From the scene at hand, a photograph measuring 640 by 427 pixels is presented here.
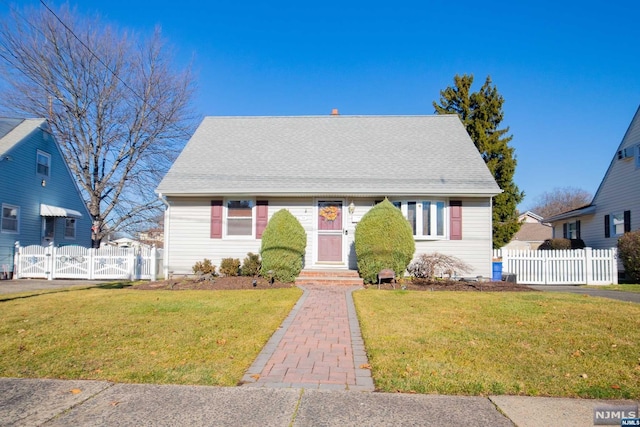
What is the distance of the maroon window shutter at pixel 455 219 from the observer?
13383 mm

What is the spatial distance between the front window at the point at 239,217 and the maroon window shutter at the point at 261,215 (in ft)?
0.99

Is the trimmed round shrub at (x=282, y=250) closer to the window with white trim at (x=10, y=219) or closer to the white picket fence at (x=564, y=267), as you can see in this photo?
the white picket fence at (x=564, y=267)

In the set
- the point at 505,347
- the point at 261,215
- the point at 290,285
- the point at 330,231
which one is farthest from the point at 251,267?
the point at 505,347

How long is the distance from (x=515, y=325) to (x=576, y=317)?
57.0 inches

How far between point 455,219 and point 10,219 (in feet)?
58.7

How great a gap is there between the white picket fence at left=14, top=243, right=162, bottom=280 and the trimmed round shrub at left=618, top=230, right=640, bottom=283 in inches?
675

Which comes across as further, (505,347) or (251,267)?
(251,267)

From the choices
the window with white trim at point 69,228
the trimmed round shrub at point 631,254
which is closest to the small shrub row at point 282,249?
the trimmed round shrub at point 631,254

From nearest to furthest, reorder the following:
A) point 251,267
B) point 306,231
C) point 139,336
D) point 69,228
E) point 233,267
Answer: point 139,336 < point 251,267 < point 233,267 < point 306,231 < point 69,228

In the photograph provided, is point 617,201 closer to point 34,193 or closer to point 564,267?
point 564,267

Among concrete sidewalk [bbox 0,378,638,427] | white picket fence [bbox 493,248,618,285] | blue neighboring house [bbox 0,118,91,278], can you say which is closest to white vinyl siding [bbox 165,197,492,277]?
white picket fence [bbox 493,248,618,285]

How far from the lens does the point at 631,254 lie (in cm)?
1410

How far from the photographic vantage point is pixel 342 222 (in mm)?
13867

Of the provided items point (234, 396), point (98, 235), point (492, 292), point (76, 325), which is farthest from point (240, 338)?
point (98, 235)
